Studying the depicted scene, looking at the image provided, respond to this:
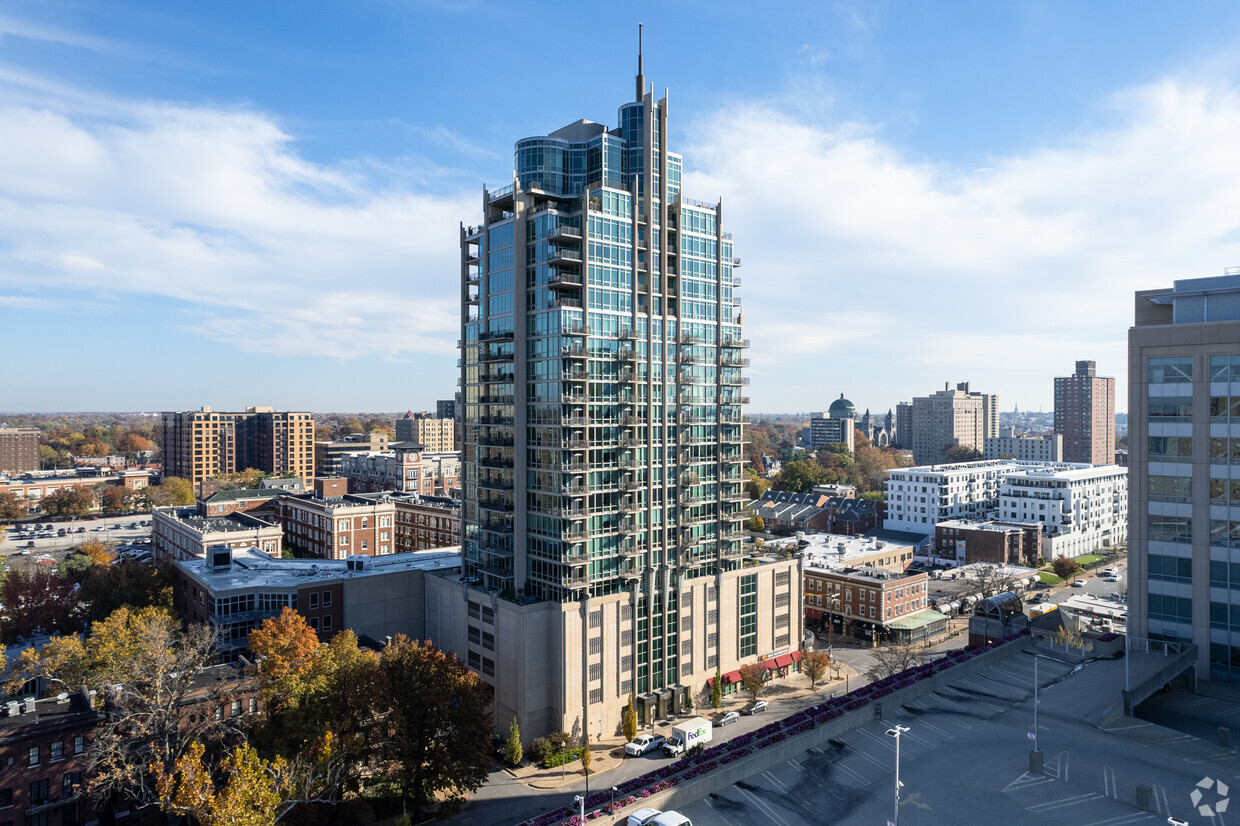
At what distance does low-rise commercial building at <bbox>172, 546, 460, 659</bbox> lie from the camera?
82938mm

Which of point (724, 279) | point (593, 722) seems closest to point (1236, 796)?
point (593, 722)

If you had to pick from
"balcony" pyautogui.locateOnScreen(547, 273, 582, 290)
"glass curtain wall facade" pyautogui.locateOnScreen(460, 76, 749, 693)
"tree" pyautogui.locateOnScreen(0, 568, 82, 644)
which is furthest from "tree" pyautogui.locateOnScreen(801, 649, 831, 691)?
"tree" pyautogui.locateOnScreen(0, 568, 82, 644)

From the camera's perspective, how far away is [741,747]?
4278 cm

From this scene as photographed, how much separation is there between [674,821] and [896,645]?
249 feet

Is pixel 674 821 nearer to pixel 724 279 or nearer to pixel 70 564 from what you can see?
pixel 724 279

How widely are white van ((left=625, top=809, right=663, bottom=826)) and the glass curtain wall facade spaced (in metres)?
35.0

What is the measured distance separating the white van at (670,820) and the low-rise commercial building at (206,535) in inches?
3826

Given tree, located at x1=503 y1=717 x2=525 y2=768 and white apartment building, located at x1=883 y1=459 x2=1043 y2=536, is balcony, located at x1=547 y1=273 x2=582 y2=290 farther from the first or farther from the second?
white apartment building, located at x1=883 y1=459 x2=1043 y2=536

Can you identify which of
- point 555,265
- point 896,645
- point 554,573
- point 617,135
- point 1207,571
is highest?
point 617,135

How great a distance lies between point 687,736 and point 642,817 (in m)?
34.5

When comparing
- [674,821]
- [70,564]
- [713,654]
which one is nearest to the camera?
[674,821]

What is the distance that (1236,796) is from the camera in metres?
37.8

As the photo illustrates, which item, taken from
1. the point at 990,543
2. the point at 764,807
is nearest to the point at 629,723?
the point at 764,807

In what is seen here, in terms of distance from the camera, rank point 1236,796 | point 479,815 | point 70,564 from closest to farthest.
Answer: point 1236,796
point 479,815
point 70,564
